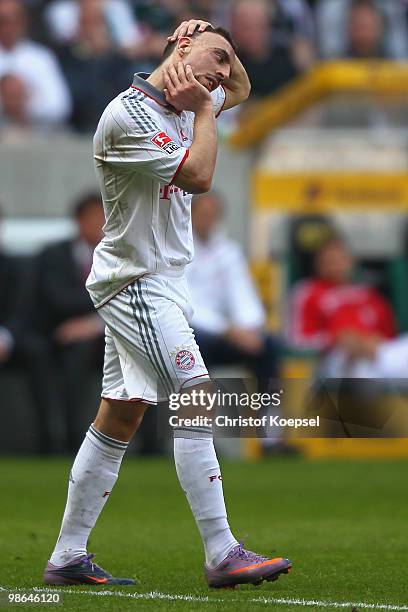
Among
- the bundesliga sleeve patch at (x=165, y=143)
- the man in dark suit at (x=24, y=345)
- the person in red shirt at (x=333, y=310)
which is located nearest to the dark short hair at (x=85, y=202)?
the man in dark suit at (x=24, y=345)

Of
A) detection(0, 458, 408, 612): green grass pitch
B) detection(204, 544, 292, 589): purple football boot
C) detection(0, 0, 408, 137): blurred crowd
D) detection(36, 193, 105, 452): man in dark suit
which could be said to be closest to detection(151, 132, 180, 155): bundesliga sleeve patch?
detection(204, 544, 292, 589): purple football boot

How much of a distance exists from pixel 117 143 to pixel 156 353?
76 centimetres

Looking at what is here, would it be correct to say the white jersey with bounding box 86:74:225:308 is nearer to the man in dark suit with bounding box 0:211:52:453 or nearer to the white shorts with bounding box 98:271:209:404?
the white shorts with bounding box 98:271:209:404

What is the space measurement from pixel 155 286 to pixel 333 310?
7342 millimetres

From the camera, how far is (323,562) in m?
5.89

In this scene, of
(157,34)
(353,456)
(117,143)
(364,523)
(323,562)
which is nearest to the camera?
(117,143)

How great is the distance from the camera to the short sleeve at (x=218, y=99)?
555cm

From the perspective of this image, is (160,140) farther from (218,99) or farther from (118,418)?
(118,418)

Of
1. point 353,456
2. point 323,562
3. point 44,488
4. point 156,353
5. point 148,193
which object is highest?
point 148,193

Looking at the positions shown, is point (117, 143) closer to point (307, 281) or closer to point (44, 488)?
point (44, 488)

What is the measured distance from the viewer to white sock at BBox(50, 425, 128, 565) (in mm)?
5273

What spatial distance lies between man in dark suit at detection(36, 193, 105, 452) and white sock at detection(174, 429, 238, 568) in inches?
270

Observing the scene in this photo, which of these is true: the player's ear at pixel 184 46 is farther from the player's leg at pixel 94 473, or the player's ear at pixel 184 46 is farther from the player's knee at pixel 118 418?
Answer: the player's knee at pixel 118 418

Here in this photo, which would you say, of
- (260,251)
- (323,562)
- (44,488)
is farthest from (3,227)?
(323,562)
